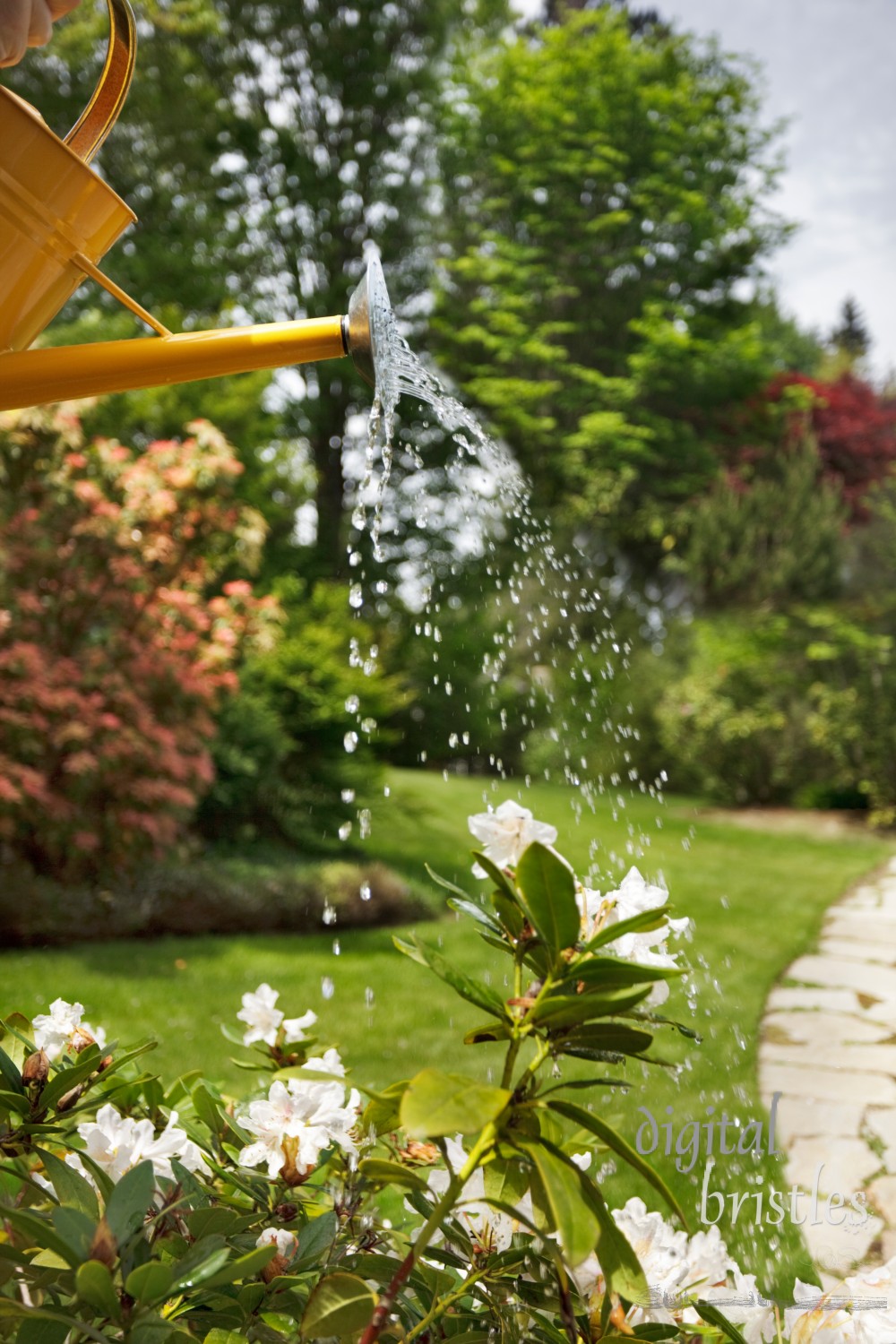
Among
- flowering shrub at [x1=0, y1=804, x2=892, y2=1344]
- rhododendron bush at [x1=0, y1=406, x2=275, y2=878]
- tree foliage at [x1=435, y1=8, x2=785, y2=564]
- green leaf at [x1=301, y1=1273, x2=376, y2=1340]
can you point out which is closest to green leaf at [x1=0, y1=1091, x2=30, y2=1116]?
flowering shrub at [x1=0, y1=804, x2=892, y2=1344]

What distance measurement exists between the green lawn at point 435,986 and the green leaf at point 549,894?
1198 mm

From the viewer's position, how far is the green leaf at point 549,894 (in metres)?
0.51

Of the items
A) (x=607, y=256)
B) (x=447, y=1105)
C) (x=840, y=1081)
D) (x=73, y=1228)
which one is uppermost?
(x=607, y=256)

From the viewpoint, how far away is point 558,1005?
20.5 inches

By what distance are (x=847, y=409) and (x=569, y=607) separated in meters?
4.16

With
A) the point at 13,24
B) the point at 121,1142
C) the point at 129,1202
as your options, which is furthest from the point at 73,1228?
the point at 13,24

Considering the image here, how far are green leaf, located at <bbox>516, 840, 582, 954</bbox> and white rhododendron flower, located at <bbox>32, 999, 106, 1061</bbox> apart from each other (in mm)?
449

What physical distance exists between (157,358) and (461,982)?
53 cm

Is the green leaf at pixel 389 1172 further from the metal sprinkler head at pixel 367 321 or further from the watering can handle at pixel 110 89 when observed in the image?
the watering can handle at pixel 110 89

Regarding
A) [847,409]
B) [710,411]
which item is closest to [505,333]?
[710,411]

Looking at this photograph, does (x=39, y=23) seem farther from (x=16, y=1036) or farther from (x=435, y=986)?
(x=435, y=986)

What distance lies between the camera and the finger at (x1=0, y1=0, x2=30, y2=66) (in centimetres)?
68

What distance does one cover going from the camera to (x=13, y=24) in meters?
0.68

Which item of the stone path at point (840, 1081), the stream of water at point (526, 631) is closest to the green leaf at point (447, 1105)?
the stone path at point (840, 1081)
